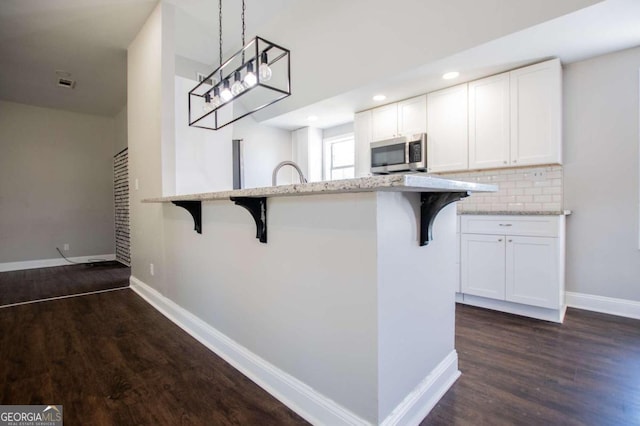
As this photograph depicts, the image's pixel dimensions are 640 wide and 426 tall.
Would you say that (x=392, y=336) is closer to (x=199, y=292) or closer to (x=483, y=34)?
(x=199, y=292)

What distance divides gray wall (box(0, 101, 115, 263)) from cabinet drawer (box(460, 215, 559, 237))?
627 cm

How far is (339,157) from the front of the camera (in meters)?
4.93

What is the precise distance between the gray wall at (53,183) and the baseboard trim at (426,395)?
20.8 feet

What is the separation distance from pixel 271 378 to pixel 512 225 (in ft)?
7.82

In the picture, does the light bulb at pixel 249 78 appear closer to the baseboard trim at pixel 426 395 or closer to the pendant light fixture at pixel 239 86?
the pendant light fixture at pixel 239 86

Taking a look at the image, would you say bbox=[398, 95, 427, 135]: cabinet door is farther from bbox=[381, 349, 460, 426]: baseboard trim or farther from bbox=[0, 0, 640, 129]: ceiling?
bbox=[381, 349, 460, 426]: baseboard trim

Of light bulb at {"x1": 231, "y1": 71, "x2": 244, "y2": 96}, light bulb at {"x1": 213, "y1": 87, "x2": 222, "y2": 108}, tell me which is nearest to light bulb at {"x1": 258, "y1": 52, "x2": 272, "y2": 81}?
light bulb at {"x1": 231, "y1": 71, "x2": 244, "y2": 96}

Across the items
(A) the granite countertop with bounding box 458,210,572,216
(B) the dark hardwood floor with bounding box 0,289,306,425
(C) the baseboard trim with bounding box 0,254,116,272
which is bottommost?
(B) the dark hardwood floor with bounding box 0,289,306,425

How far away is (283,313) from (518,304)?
2294mm

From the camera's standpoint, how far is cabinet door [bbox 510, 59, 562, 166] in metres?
2.60

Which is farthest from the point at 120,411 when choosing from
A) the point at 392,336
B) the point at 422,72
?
the point at 422,72

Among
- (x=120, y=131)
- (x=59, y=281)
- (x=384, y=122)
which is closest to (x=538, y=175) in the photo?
(x=384, y=122)

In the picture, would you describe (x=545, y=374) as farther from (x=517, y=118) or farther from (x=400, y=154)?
(x=400, y=154)

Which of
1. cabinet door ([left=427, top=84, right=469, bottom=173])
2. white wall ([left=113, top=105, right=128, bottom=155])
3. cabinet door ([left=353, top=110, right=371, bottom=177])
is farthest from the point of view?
white wall ([left=113, top=105, right=128, bottom=155])
